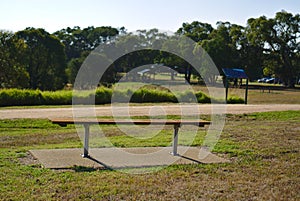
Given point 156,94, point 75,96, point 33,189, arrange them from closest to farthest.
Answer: point 33,189, point 75,96, point 156,94

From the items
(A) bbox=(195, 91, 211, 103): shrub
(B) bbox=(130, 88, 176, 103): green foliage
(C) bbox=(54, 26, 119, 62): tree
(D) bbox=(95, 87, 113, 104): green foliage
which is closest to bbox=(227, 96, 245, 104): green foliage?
(A) bbox=(195, 91, 211, 103): shrub

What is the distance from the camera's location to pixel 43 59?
40062mm

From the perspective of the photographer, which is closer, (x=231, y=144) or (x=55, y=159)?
(x=55, y=159)

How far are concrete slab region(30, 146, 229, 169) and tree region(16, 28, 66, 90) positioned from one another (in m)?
31.6

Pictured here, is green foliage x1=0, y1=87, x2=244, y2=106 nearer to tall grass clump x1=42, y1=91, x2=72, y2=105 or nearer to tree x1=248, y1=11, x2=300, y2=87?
tall grass clump x1=42, y1=91, x2=72, y2=105

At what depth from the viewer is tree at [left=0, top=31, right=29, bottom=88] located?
105 ft

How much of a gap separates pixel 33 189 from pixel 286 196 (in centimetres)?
288

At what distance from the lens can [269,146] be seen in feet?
27.2

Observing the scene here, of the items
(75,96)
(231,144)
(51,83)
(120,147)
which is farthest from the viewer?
(51,83)

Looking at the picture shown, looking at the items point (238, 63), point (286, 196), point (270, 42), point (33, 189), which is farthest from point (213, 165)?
point (270, 42)

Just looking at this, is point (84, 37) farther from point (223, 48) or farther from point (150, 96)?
point (150, 96)

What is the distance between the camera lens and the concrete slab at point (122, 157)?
6.30 meters

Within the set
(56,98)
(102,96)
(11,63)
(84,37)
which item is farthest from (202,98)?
(84,37)

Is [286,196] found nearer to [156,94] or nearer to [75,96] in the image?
[75,96]
